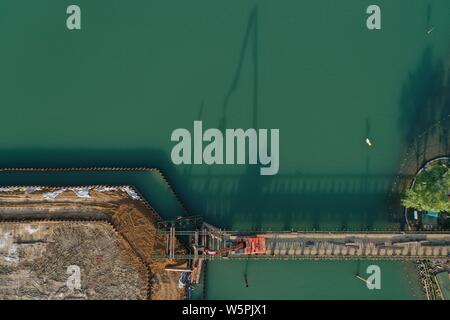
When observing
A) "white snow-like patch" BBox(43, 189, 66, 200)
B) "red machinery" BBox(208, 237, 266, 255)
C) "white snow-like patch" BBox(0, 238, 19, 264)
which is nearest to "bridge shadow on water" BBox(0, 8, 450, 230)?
"red machinery" BBox(208, 237, 266, 255)

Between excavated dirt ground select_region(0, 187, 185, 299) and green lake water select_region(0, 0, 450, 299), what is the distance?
63.8 inches

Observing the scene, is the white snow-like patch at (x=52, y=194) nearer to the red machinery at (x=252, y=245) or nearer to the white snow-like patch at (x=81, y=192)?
the white snow-like patch at (x=81, y=192)

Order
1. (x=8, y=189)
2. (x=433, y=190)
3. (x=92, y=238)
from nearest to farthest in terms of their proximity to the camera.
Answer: (x=433, y=190), (x=92, y=238), (x=8, y=189)

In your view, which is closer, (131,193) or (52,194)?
(52,194)

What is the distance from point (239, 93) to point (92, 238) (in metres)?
12.7

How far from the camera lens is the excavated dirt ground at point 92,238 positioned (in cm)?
2675

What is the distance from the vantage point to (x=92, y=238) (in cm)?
2688

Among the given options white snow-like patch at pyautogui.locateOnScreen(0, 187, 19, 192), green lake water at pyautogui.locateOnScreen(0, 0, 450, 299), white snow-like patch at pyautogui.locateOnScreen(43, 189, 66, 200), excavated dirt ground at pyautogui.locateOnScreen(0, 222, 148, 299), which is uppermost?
green lake water at pyautogui.locateOnScreen(0, 0, 450, 299)

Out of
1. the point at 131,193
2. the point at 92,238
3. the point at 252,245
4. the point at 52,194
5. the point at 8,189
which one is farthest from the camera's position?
the point at 131,193

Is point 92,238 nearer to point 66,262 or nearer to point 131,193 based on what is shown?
point 66,262

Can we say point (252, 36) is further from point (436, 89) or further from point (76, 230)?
point (76, 230)

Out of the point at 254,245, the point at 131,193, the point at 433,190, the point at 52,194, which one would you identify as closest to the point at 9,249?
the point at 52,194

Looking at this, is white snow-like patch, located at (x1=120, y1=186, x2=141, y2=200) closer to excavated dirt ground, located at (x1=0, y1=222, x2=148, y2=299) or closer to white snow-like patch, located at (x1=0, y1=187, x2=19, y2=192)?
excavated dirt ground, located at (x1=0, y1=222, x2=148, y2=299)

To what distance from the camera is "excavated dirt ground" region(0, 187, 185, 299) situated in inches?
1053
